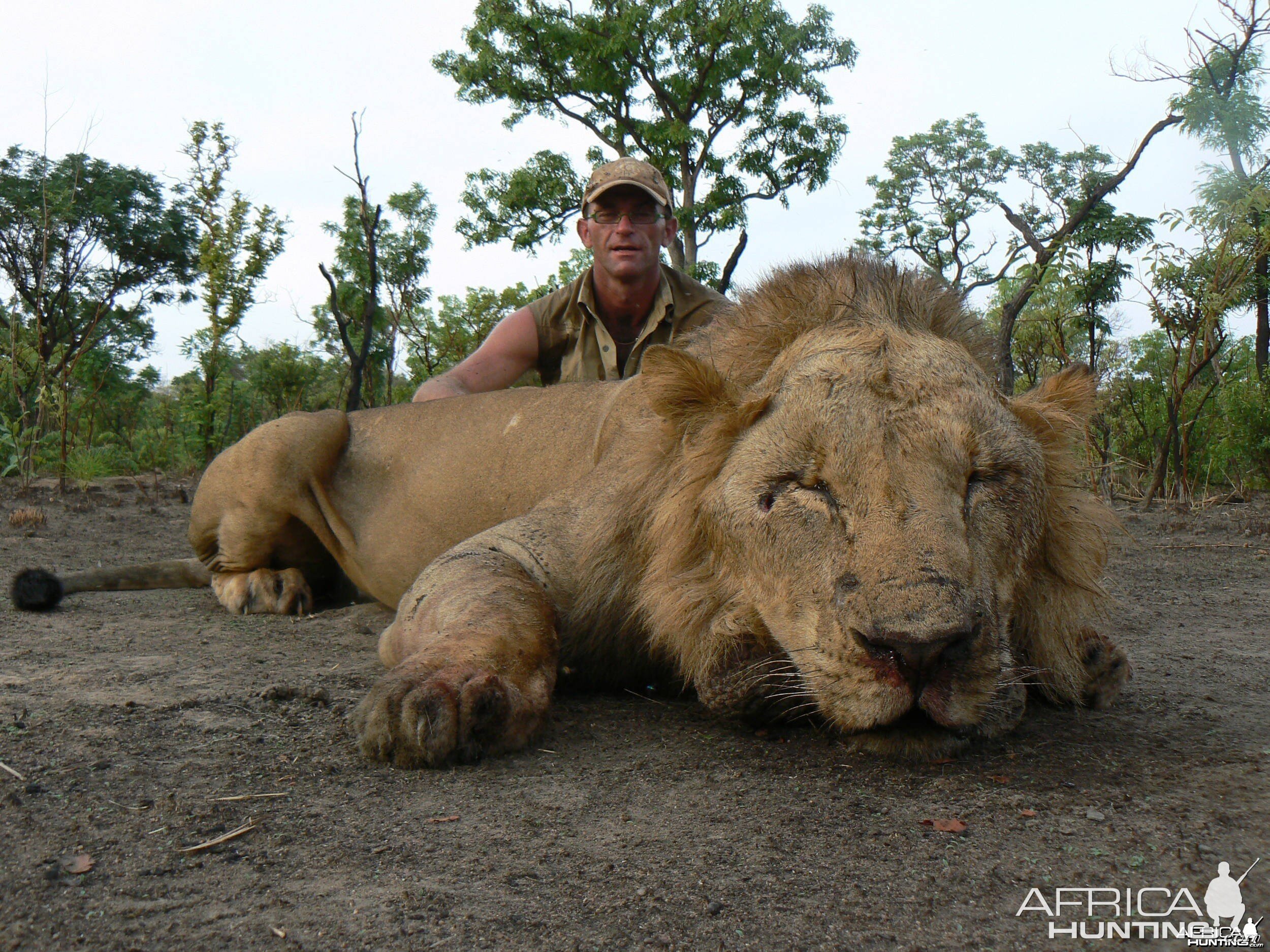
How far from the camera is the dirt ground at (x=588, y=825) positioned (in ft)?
4.47

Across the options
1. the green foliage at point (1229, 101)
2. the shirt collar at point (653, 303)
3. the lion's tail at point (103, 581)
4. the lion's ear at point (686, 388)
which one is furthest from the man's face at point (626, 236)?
the green foliage at point (1229, 101)

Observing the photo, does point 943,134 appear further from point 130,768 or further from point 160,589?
point 130,768

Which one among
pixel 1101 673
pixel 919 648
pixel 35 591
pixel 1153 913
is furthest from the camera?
A: pixel 35 591

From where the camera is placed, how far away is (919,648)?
5.54 feet

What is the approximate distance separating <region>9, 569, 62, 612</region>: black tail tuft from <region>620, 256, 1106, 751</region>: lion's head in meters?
2.91

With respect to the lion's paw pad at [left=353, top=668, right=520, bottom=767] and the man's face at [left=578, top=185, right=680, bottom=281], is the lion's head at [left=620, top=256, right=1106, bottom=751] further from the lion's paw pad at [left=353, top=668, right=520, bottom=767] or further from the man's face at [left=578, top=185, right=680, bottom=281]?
the man's face at [left=578, top=185, right=680, bottom=281]

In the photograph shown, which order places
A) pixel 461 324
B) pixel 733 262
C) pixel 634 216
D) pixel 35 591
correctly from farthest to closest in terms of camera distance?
pixel 461 324, pixel 733 262, pixel 634 216, pixel 35 591

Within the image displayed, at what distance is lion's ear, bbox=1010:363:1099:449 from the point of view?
2.36 meters

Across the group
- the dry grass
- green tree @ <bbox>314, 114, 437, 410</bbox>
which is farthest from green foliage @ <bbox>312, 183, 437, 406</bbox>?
the dry grass

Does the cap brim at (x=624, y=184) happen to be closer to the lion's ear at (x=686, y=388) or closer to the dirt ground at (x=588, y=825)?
the lion's ear at (x=686, y=388)

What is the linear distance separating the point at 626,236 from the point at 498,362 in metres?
1.01

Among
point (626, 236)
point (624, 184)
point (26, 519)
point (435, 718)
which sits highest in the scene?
point (624, 184)

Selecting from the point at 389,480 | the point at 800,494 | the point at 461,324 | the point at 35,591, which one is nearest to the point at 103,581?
the point at 35,591

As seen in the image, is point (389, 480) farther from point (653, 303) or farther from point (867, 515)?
point (867, 515)
